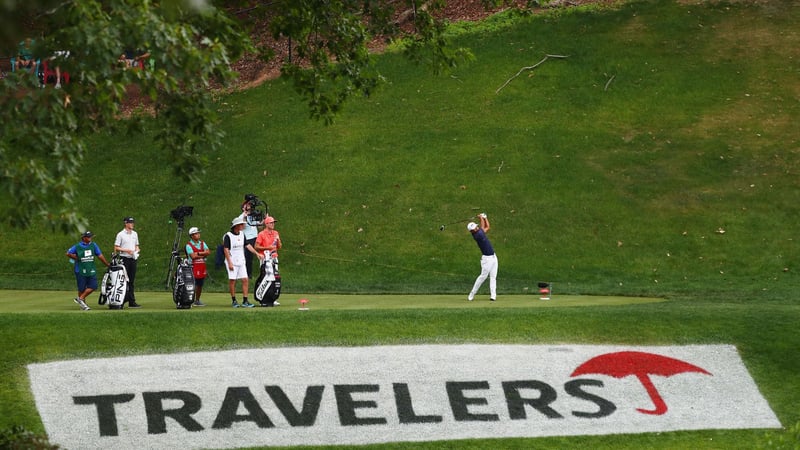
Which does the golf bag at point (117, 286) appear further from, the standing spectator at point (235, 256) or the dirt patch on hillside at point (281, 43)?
the dirt patch on hillside at point (281, 43)

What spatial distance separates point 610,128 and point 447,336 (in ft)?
69.3

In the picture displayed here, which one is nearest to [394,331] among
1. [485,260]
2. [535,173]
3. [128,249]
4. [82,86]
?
[485,260]

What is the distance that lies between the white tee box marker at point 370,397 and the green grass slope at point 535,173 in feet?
9.92

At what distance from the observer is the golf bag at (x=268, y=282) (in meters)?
23.9

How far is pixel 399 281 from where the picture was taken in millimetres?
31781

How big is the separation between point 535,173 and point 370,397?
65.7ft

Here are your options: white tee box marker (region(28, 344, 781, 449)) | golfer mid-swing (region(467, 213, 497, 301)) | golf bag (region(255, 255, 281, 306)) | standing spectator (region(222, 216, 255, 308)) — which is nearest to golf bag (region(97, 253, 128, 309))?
standing spectator (region(222, 216, 255, 308))

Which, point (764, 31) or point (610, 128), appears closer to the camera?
point (610, 128)

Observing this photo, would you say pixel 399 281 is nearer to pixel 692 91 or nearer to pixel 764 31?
pixel 692 91

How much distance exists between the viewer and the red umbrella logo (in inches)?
752

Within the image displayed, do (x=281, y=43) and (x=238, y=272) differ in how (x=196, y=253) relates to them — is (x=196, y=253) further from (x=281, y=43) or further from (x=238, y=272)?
(x=281, y=43)

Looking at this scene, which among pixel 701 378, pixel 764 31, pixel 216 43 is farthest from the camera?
pixel 764 31

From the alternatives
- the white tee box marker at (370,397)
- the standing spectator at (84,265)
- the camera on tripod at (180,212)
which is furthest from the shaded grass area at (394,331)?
the camera on tripod at (180,212)

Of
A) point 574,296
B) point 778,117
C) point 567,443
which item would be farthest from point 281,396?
point 778,117
